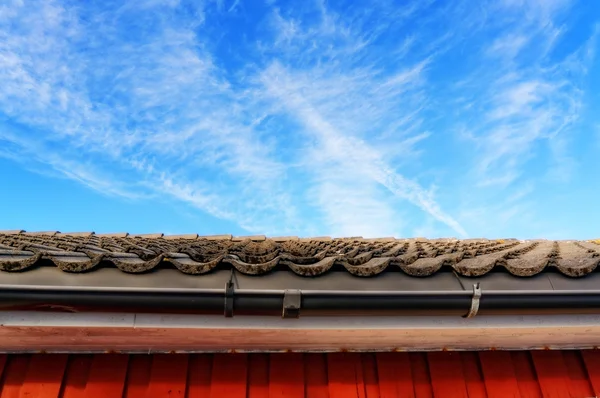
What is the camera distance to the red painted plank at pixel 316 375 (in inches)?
91.9

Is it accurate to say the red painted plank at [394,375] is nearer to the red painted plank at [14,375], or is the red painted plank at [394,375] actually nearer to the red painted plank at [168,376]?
the red painted plank at [168,376]

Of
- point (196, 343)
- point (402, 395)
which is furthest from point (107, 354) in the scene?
point (402, 395)

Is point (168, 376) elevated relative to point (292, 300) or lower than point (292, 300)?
lower

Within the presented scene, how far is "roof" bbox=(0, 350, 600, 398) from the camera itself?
227cm

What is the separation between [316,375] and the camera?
7.75ft

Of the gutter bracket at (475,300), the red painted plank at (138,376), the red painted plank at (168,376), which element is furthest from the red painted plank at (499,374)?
the red painted plank at (138,376)

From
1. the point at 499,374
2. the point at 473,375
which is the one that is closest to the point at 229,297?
the point at 473,375

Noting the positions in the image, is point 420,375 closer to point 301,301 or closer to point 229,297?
point 301,301

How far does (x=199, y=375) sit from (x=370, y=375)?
36.7 inches

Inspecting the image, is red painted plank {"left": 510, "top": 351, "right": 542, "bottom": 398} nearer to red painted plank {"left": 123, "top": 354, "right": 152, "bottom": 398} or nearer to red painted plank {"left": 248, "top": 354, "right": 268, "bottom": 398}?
red painted plank {"left": 248, "top": 354, "right": 268, "bottom": 398}

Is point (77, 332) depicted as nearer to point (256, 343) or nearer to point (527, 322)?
point (256, 343)

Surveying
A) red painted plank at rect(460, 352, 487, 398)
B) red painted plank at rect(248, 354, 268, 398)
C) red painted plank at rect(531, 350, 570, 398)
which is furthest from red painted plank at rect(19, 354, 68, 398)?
red painted plank at rect(531, 350, 570, 398)

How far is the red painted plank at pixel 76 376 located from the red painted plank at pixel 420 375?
1.76 m

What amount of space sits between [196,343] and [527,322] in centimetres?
159
